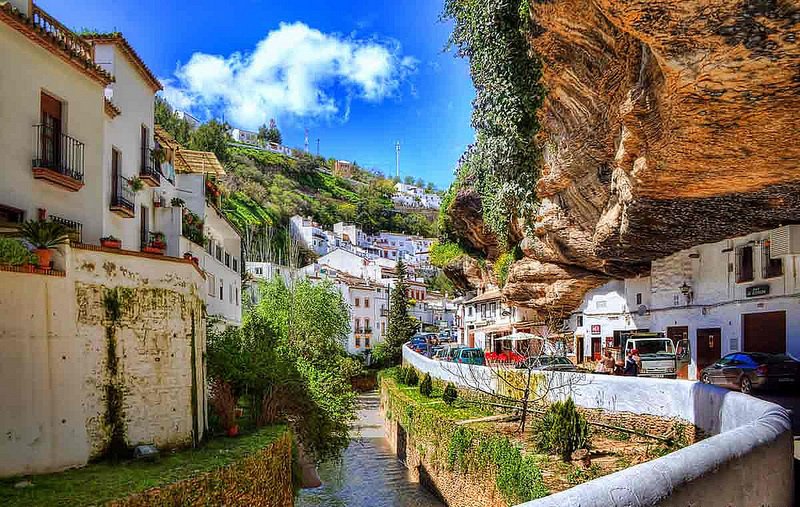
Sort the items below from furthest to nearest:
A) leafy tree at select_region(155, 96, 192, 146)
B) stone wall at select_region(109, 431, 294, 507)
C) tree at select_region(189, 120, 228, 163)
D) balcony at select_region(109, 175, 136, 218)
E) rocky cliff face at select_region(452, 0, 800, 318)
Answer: tree at select_region(189, 120, 228, 163) < leafy tree at select_region(155, 96, 192, 146) < balcony at select_region(109, 175, 136, 218) < stone wall at select_region(109, 431, 294, 507) < rocky cliff face at select_region(452, 0, 800, 318)

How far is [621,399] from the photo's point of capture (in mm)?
14797

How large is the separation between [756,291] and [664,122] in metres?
11.6

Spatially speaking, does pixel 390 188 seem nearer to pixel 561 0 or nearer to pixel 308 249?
pixel 308 249

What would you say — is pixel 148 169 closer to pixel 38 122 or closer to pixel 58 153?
pixel 58 153

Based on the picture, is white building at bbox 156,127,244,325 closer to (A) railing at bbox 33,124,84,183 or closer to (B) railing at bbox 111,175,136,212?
(B) railing at bbox 111,175,136,212

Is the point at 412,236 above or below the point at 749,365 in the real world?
above

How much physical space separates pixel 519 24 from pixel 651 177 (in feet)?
22.5

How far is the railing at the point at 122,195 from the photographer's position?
1927 centimetres

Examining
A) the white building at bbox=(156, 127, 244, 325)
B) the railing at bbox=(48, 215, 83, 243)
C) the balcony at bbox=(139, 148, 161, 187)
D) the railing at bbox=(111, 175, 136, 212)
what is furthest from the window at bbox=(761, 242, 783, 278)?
the balcony at bbox=(139, 148, 161, 187)

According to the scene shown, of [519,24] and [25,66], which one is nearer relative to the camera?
[25,66]

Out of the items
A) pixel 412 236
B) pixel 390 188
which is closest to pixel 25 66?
pixel 412 236

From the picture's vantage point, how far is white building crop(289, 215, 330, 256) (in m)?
107

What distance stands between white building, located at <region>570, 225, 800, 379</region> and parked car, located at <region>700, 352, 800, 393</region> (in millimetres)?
2166

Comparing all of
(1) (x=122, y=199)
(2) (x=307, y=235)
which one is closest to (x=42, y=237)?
(1) (x=122, y=199)
